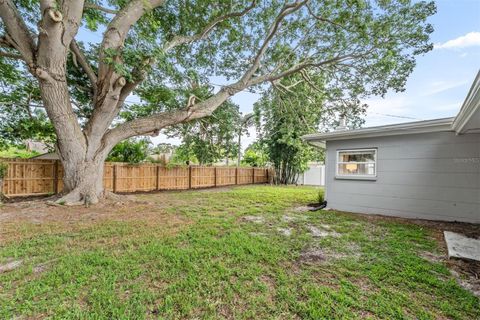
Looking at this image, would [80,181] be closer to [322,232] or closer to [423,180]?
[322,232]

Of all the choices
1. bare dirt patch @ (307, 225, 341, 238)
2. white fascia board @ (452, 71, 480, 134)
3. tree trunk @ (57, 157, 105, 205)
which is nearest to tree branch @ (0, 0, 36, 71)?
tree trunk @ (57, 157, 105, 205)

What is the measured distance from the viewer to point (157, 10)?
7.39 metres

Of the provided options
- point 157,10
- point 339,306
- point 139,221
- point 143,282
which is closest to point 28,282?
point 143,282

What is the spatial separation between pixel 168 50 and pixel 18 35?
361cm

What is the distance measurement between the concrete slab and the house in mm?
1270

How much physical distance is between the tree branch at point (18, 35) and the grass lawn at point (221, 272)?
388cm

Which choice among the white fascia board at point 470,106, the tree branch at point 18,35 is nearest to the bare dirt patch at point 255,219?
the white fascia board at point 470,106

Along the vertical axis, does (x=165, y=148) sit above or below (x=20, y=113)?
below

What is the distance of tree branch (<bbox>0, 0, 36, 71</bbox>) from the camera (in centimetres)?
484

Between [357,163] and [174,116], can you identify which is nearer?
[357,163]

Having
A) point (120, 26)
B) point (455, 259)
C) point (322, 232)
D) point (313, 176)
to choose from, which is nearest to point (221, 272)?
point (322, 232)

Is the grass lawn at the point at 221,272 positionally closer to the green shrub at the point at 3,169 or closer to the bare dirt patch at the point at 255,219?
the bare dirt patch at the point at 255,219

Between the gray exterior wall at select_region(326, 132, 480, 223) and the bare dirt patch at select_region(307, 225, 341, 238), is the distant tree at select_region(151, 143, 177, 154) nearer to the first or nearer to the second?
the gray exterior wall at select_region(326, 132, 480, 223)

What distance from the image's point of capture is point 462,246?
328cm
